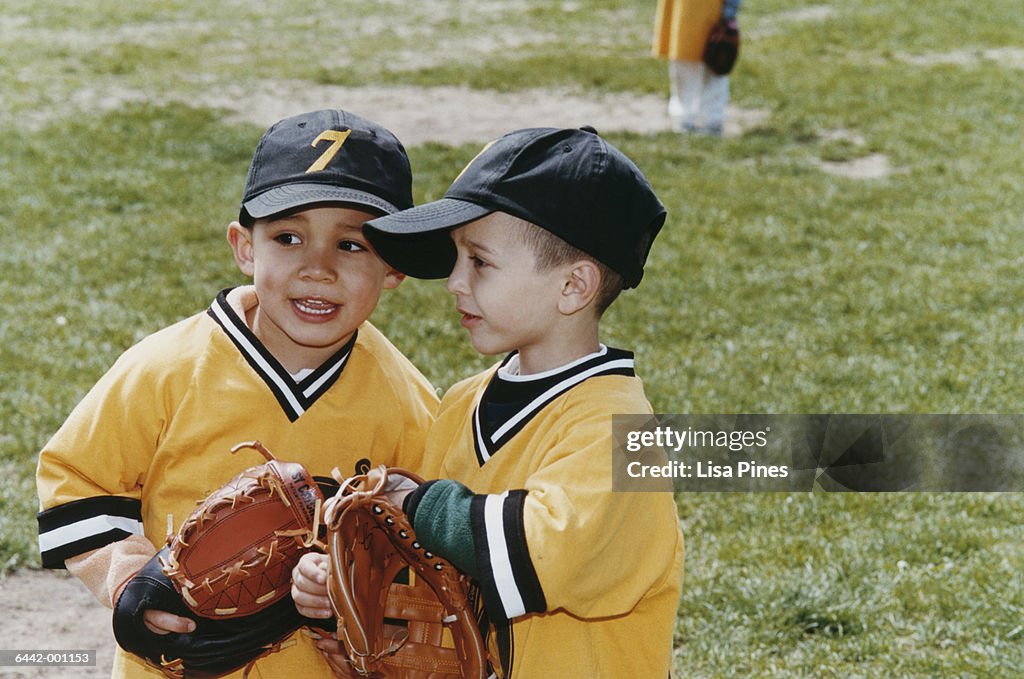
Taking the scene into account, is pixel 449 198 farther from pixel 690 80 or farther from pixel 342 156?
pixel 690 80

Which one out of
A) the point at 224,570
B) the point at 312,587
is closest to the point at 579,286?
the point at 312,587

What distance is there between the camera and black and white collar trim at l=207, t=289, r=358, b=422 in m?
2.37

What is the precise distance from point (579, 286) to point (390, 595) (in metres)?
0.65

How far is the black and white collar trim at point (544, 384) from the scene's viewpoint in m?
2.16

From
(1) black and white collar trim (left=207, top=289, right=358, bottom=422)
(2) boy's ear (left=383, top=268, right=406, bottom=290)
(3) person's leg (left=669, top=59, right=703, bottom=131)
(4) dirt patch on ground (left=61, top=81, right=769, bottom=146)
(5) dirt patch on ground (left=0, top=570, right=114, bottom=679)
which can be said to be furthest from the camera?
(3) person's leg (left=669, top=59, right=703, bottom=131)

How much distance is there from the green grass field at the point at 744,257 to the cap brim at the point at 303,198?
5.66 feet

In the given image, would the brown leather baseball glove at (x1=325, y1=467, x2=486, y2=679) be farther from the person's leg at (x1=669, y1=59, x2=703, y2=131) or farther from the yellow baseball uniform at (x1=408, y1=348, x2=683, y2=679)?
the person's leg at (x1=669, y1=59, x2=703, y2=131)

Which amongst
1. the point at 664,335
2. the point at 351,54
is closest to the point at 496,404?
the point at 664,335

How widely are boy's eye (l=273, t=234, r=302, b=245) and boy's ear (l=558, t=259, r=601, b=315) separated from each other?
54 cm

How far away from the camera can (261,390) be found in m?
2.35

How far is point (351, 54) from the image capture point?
40.3 feet

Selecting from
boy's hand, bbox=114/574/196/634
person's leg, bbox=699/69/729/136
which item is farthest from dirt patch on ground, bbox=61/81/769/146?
boy's hand, bbox=114/574/196/634

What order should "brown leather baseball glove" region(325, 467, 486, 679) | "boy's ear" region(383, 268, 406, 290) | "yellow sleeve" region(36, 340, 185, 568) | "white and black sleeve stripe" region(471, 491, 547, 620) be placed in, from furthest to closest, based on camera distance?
"boy's ear" region(383, 268, 406, 290), "yellow sleeve" region(36, 340, 185, 568), "brown leather baseball glove" region(325, 467, 486, 679), "white and black sleeve stripe" region(471, 491, 547, 620)

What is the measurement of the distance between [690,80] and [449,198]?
7897 mm
